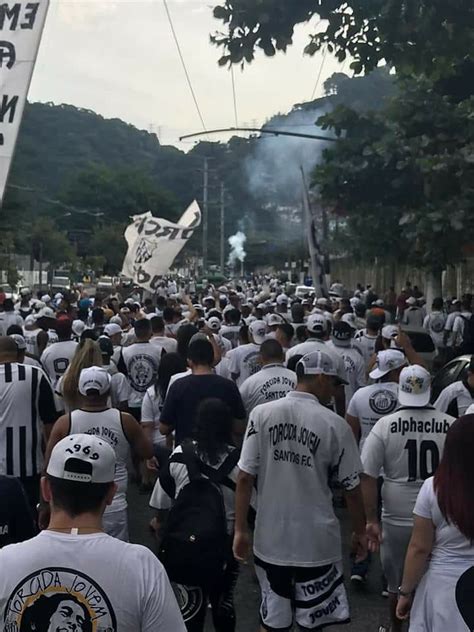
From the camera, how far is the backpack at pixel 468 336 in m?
13.9

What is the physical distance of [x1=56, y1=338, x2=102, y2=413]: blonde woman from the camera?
6398 millimetres

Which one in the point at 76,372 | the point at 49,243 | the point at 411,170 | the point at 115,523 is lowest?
the point at 115,523

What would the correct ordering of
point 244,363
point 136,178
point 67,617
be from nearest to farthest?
point 67,617 < point 244,363 < point 136,178

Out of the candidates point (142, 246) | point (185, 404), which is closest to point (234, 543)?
point (185, 404)

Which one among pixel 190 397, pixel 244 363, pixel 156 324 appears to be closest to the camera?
pixel 190 397

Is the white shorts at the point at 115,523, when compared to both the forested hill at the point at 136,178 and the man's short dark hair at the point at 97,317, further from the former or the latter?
the forested hill at the point at 136,178

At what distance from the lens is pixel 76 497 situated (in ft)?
9.45

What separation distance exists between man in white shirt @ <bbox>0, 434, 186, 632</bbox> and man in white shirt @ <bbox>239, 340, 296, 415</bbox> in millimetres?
4579

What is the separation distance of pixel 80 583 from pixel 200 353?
3782 millimetres

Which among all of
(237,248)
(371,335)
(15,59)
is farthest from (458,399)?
(237,248)

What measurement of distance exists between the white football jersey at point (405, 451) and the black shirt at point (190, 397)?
1272 mm

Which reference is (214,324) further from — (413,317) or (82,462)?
(82,462)

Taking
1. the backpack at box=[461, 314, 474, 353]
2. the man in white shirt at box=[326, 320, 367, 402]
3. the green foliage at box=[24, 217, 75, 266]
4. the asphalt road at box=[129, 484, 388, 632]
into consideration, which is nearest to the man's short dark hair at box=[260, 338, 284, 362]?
the asphalt road at box=[129, 484, 388, 632]

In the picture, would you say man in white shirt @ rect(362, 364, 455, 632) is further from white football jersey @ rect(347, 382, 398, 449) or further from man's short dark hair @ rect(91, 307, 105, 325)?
man's short dark hair @ rect(91, 307, 105, 325)
